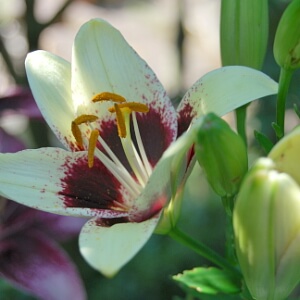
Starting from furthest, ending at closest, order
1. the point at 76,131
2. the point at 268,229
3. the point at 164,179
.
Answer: the point at 76,131
the point at 164,179
the point at 268,229

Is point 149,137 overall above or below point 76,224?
above

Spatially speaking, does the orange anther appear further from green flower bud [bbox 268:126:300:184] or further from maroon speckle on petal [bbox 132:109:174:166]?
green flower bud [bbox 268:126:300:184]

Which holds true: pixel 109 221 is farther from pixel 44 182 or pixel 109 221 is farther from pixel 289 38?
pixel 289 38

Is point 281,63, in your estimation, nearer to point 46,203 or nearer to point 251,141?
point 46,203

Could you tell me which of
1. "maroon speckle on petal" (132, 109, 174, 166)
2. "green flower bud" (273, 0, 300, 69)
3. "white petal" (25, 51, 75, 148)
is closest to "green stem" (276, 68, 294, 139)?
"green flower bud" (273, 0, 300, 69)

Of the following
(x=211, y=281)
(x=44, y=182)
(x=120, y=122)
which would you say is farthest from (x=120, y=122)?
(x=211, y=281)

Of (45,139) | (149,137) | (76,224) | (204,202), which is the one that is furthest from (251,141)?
(149,137)
